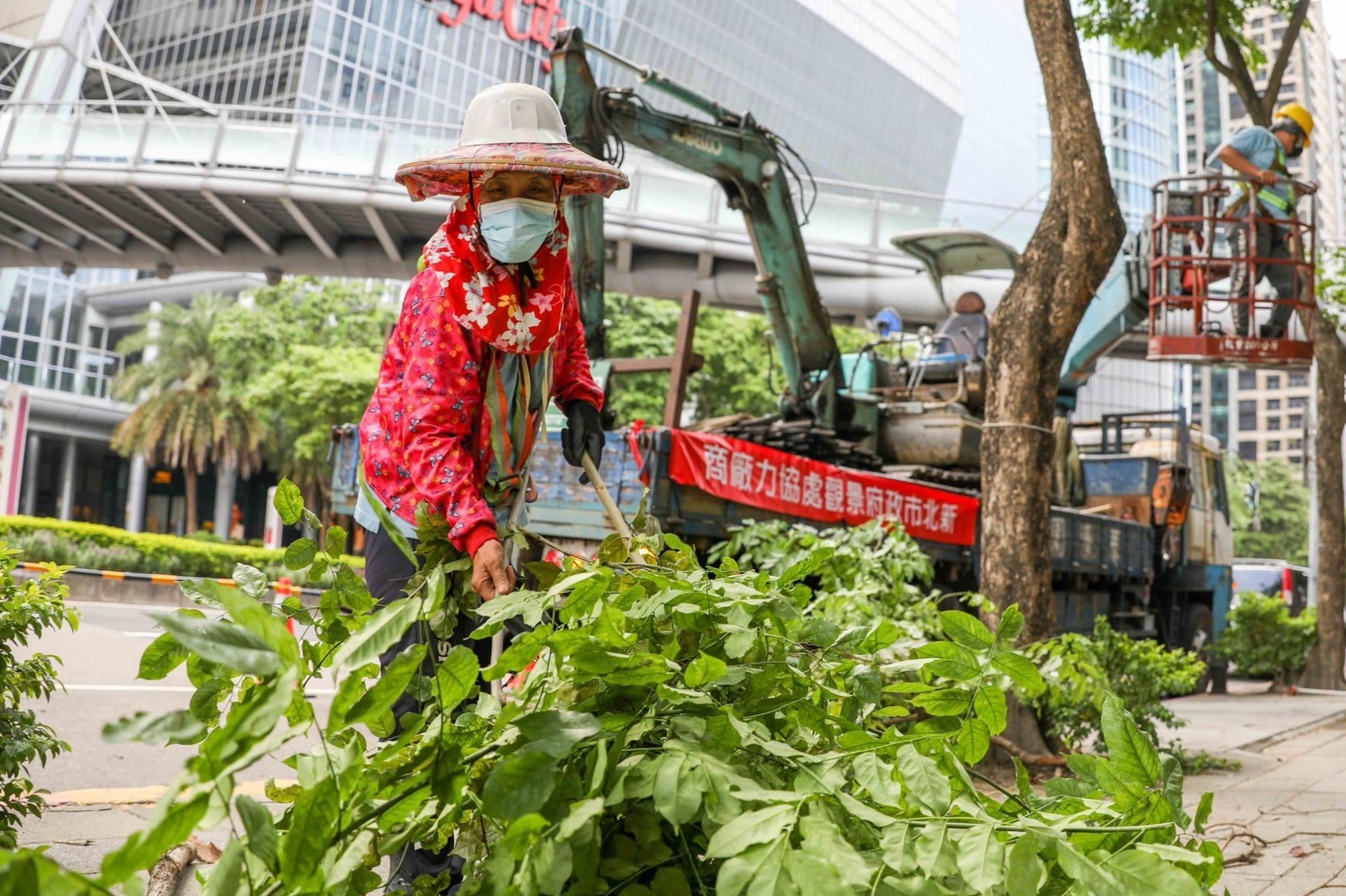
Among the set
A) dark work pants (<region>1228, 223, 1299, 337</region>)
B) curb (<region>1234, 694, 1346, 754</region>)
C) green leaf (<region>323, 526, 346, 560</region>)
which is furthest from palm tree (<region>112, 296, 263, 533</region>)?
green leaf (<region>323, 526, 346, 560</region>)

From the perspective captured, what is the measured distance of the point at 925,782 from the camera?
147 centimetres

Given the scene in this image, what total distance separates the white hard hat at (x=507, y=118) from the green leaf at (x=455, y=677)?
1.68 metres

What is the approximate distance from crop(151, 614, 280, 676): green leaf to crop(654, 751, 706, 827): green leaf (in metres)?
0.48

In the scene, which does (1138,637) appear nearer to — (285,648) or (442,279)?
(442,279)

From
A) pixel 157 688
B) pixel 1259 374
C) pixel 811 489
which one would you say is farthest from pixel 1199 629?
pixel 1259 374

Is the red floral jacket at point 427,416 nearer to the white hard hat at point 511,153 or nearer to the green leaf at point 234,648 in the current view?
the white hard hat at point 511,153

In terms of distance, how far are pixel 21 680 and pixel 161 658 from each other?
199cm

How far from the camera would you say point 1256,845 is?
14.8 ft

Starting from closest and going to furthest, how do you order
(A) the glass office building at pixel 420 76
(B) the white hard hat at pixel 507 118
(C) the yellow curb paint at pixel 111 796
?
(B) the white hard hat at pixel 507 118 → (C) the yellow curb paint at pixel 111 796 → (A) the glass office building at pixel 420 76

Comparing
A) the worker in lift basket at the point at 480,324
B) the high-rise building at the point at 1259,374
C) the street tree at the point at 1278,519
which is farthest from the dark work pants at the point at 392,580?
the high-rise building at the point at 1259,374

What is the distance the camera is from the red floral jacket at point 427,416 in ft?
8.43

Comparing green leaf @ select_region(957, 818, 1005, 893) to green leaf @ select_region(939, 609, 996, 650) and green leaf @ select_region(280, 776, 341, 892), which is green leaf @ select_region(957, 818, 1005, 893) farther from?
green leaf @ select_region(280, 776, 341, 892)

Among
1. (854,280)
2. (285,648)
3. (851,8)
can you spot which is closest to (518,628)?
(285,648)

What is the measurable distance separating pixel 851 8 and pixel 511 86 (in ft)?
205
